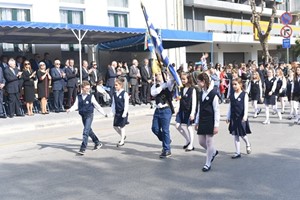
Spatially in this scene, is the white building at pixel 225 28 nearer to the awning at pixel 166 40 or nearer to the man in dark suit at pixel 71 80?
the awning at pixel 166 40

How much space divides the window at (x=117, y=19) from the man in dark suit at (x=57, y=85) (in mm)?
7741

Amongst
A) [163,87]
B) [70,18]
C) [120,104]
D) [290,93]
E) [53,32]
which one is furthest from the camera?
[70,18]

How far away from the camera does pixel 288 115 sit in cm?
1394

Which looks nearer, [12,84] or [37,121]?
[37,121]

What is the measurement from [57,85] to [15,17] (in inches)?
212

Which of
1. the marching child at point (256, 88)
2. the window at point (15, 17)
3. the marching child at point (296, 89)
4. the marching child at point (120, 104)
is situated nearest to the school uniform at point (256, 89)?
the marching child at point (256, 88)

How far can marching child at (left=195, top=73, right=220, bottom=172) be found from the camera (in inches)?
279

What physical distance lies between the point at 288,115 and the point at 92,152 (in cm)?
773

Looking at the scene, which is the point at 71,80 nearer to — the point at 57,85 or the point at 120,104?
the point at 57,85

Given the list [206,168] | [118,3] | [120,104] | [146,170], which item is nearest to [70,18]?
[118,3]

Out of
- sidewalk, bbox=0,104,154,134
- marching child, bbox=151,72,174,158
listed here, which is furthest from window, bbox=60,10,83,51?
marching child, bbox=151,72,174,158

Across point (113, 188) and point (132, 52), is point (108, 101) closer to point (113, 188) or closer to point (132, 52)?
point (132, 52)

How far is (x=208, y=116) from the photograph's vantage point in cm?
714

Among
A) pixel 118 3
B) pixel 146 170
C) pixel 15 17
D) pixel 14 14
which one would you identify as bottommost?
pixel 146 170
